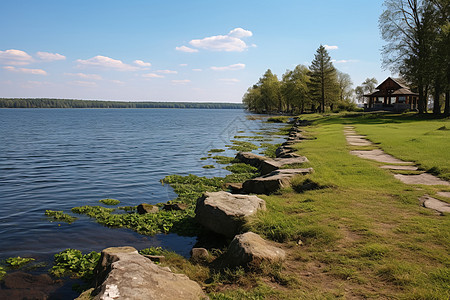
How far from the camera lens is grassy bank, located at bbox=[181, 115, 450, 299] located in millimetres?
4992

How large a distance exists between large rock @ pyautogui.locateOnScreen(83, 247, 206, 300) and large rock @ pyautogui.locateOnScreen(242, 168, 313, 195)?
6.05 metres

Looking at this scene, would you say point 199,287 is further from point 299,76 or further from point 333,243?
Answer: point 299,76

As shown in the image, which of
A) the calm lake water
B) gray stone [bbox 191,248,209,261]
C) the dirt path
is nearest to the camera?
gray stone [bbox 191,248,209,261]

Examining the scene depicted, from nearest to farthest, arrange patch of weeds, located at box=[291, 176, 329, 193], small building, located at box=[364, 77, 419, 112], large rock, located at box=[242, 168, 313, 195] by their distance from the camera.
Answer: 1. patch of weeds, located at box=[291, 176, 329, 193]
2. large rock, located at box=[242, 168, 313, 195]
3. small building, located at box=[364, 77, 419, 112]

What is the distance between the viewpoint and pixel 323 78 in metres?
81.4

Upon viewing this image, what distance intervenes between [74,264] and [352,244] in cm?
616

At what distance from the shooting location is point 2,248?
9.29 meters

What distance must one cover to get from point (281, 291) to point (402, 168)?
32.4 feet

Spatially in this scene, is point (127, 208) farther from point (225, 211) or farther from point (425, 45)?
point (425, 45)

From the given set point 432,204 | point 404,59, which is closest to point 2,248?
point 432,204

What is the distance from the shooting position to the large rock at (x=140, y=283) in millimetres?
4648

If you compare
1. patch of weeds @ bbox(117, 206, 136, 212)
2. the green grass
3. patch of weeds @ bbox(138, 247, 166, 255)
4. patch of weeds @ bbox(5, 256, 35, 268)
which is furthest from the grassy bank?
patch of weeds @ bbox(117, 206, 136, 212)

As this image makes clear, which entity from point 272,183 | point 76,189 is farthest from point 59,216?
point 272,183

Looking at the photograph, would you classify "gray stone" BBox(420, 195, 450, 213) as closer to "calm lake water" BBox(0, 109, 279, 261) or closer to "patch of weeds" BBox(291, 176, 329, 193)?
"patch of weeds" BBox(291, 176, 329, 193)
